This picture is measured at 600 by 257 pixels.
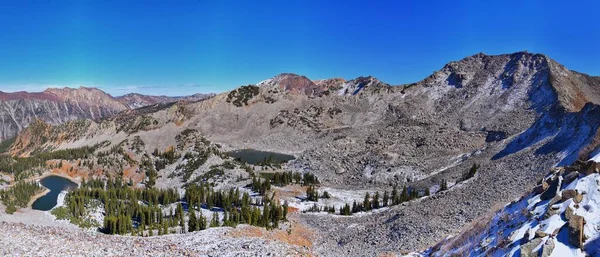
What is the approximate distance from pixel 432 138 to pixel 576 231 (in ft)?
351

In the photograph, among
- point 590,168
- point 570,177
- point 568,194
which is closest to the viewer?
point 568,194

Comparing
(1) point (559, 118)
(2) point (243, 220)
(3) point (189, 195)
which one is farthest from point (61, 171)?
(1) point (559, 118)

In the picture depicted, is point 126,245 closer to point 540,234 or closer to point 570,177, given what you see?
point 540,234

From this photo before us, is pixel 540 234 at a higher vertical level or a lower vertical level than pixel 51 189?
higher

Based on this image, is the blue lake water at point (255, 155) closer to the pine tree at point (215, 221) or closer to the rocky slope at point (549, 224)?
the pine tree at point (215, 221)

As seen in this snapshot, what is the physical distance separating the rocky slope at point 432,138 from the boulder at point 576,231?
53.4ft

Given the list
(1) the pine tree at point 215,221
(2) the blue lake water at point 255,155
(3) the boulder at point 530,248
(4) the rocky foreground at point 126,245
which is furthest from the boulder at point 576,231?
(2) the blue lake water at point 255,155

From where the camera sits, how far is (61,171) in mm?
129000

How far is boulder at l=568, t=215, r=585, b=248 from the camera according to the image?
19.4 m

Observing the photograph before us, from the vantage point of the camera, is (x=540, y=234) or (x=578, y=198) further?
(x=578, y=198)

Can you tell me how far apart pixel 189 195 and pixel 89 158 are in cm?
7530

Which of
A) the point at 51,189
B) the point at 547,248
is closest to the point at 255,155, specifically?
the point at 51,189

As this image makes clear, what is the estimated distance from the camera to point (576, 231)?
19609 millimetres

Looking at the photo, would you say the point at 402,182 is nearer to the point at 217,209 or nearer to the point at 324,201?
the point at 324,201
